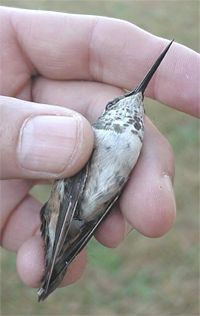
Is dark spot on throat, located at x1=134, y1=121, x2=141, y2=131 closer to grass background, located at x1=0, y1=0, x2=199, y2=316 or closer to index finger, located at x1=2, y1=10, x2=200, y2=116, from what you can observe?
index finger, located at x1=2, y1=10, x2=200, y2=116

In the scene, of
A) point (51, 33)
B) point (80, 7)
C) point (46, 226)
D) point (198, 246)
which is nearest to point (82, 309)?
point (198, 246)

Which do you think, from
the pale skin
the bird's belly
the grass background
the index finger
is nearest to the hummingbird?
the bird's belly

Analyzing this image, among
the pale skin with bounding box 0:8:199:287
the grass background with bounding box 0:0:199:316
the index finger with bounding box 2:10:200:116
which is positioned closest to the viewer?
the pale skin with bounding box 0:8:199:287

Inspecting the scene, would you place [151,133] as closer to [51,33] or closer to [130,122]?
[130,122]

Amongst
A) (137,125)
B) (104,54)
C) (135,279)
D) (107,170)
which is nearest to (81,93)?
(104,54)

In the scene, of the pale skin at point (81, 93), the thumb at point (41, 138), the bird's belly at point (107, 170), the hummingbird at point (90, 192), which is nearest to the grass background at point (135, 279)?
the pale skin at point (81, 93)

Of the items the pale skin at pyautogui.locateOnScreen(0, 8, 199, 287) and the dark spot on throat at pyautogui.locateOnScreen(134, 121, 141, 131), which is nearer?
the pale skin at pyautogui.locateOnScreen(0, 8, 199, 287)

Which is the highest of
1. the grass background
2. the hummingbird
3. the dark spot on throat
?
the dark spot on throat
